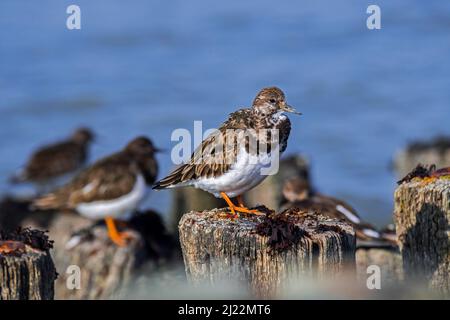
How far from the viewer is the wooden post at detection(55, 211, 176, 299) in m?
9.72

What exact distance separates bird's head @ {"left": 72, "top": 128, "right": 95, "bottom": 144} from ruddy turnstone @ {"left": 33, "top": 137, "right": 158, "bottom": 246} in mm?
5326

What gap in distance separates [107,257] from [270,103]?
366cm

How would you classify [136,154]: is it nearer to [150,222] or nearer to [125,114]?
[150,222]

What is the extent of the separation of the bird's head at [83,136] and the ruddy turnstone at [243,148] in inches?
395

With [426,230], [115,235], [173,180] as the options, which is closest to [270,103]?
[173,180]

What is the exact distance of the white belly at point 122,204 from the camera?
36.3 ft

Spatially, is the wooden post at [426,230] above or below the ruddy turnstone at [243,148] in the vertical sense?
below

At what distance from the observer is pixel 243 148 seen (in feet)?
22.0

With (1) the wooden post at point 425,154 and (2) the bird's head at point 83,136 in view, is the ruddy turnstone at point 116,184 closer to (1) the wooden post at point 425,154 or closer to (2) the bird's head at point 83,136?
(1) the wooden post at point 425,154

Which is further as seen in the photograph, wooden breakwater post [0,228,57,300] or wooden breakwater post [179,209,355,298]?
wooden breakwater post [0,228,57,300]

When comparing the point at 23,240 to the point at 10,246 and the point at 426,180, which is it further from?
the point at 426,180

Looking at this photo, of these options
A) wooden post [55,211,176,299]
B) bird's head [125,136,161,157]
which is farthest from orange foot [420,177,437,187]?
bird's head [125,136,161,157]

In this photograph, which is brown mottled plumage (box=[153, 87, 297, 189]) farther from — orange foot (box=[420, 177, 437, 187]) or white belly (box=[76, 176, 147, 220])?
white belly (box=[76, 176, 147, 220])

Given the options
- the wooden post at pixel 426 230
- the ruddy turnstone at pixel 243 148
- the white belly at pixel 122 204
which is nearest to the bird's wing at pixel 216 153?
the ruddy turnstone at pixel 243 148
